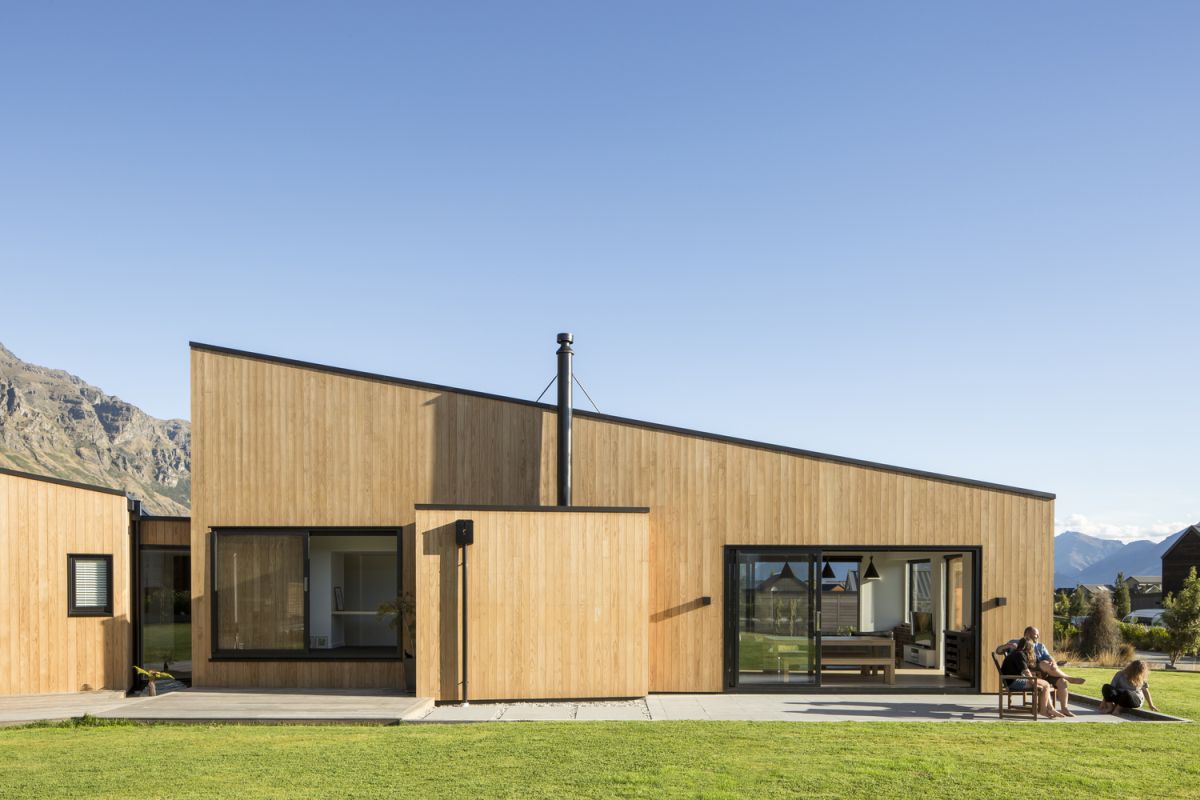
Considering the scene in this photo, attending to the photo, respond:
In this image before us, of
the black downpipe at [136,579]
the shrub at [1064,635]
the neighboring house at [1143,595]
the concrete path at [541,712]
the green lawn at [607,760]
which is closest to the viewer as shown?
the green lawn at [607,760]

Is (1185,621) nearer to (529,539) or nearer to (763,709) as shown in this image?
(763,709)

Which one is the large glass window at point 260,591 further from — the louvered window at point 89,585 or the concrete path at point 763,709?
the concrete path at point 763,709

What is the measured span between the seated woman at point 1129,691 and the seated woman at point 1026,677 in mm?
836

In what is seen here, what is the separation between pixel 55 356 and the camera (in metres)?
175

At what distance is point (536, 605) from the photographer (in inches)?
428

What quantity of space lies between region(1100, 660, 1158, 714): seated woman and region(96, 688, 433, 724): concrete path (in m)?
7.66

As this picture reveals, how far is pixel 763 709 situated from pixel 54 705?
8092 mm

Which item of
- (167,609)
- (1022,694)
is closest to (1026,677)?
(1022,694)

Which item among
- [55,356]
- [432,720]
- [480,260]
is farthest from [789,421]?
[55,356]

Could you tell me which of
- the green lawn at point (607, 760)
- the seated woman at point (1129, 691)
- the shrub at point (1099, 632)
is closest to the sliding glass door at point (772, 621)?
the green lawn at point (607, 760)

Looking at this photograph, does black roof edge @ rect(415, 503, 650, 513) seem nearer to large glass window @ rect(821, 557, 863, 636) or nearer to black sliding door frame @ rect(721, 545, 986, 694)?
black sliding door frame @ rect(721, 545, 986, 694)

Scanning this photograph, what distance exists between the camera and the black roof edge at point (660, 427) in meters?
11.7

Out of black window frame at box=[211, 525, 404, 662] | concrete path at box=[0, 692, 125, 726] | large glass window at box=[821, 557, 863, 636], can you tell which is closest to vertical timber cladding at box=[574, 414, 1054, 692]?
large glass window at box=[821, 557, 863, 636]

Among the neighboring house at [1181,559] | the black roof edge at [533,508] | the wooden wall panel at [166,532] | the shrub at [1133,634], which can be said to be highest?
the black roof edge at [533,508]
